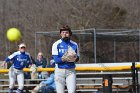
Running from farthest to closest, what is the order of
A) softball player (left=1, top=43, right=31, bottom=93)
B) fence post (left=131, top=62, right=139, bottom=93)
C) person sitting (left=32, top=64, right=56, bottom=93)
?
softball player (left=1, top=43, right=31, bottom=93)
person sitting (left=32, top=64, right=56, bottom=93)
fence post (left=131, top=62, right=139, bottom=93)

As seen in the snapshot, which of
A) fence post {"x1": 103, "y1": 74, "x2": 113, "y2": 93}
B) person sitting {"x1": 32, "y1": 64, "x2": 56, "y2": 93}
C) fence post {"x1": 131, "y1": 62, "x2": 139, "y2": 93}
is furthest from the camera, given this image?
person sitting {"x1": 32, "y1": 64, "x2": 56, "y2": 93}

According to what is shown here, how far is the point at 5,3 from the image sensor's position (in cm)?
5162

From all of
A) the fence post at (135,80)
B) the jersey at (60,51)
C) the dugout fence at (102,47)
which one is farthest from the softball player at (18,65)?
the dugout fence at (102,47)

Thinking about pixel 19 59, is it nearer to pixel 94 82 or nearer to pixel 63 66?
pixel 94 82

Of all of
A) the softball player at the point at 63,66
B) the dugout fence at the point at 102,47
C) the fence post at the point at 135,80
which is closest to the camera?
the softball player at the point at 63,66

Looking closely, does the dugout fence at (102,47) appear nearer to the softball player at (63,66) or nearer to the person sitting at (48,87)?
the person sitting at (48,87)

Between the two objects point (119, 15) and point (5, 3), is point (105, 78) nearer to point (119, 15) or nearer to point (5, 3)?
point (119, 15)

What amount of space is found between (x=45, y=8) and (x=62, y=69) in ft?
97.0

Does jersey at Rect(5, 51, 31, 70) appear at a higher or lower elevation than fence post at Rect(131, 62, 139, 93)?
higher

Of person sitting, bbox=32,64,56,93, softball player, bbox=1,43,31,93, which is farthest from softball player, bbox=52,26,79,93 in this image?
softball player, bbox=1,43,31,93

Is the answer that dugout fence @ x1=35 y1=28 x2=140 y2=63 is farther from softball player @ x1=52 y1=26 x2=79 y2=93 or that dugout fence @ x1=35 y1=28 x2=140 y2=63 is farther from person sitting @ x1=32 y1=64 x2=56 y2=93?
softball player @ x1=52 y1=26 x2=79 y2=93

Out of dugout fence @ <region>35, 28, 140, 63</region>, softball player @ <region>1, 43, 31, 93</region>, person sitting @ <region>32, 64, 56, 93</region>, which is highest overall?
dugout fence @ <region>35, 28, 140, 63</region>

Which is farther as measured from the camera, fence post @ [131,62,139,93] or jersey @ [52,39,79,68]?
fence post @ [131,62,139,93]

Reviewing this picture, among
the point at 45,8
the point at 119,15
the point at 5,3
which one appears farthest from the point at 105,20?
the point at 5,3
